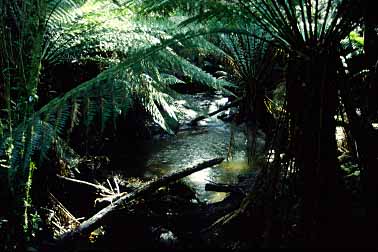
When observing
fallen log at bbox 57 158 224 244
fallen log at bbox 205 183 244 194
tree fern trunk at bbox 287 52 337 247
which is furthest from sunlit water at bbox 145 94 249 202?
tree fern trunk at bbox 287 52 337 247

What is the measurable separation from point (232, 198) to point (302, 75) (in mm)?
1314

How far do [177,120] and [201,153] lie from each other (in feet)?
6.75

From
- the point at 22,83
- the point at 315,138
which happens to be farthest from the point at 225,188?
the point at 22,83

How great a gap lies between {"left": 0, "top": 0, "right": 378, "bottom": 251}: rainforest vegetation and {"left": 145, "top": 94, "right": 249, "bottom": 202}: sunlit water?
3 cm

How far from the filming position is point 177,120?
2982mm

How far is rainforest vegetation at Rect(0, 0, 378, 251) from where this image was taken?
2035mm

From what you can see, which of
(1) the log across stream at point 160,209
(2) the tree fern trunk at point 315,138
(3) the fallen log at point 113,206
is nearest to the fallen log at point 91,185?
(1) the log across stream at point 160,209

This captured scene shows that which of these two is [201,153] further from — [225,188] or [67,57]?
[67,57]

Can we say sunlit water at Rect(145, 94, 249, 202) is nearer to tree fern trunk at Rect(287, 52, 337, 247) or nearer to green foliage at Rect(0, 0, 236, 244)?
green foliage at Rect(0, 0, 236, 244)

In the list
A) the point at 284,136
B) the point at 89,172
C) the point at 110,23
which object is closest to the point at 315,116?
the point at 284,136

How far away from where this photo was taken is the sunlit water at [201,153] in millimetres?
4273

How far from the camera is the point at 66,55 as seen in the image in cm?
307

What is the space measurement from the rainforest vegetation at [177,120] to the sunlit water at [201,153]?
0.03m

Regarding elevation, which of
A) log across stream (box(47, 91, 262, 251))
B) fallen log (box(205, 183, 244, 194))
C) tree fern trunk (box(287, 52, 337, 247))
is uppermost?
tree fern trunk (box(287, 52, 337, 247))
